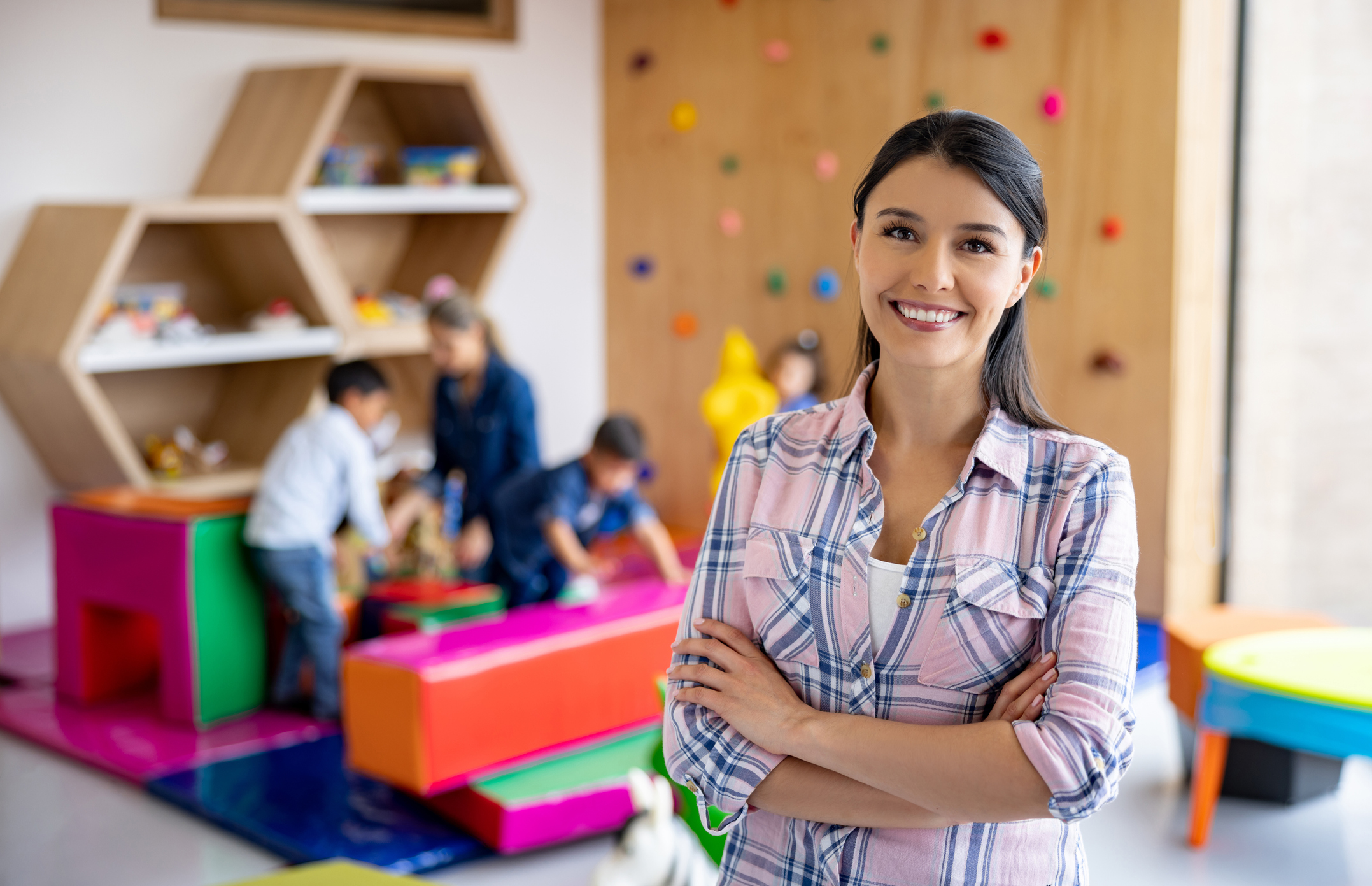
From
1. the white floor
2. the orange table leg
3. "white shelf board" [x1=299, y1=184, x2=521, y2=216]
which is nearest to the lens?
the white floor

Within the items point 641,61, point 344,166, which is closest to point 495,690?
point 344,166

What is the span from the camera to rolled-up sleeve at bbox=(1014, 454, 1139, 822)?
1.17 metres

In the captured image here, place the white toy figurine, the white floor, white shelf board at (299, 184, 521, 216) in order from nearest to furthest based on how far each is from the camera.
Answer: the white toy figurine, the white floor, white shelf board at (299, 184, 521, 216)

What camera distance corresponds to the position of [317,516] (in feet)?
12.2

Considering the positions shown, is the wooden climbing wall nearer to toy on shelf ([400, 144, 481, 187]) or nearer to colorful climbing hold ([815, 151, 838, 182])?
colorful climbing hold ([815, 151, 838, 182])

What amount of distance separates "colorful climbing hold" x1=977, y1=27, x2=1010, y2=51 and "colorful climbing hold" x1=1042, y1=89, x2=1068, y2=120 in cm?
24

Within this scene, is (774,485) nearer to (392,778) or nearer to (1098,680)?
(1098,680)

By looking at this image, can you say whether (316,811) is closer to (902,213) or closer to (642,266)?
(902,213)

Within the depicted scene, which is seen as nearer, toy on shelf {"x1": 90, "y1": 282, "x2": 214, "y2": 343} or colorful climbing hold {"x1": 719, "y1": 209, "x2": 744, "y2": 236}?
toy on shelf {"x1": 90, "y1": 282, "x2": 214, "y2": 343}

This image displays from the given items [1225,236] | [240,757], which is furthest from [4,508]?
[1225,236]

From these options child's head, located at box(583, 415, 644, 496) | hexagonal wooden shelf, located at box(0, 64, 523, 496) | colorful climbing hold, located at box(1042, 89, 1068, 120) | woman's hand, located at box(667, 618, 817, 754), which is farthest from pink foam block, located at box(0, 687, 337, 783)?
colorful climbing hold, located at box(1042, 89, 1068, 120)

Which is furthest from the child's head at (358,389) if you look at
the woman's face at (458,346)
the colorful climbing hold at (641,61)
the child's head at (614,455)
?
the colorful climbing hold at (641,61)

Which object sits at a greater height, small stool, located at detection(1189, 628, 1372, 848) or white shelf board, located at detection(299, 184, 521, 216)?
white shelf board, located at detection(299, 184, 521, 216)

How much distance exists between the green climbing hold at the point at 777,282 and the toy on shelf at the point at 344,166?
1646 millimetres
